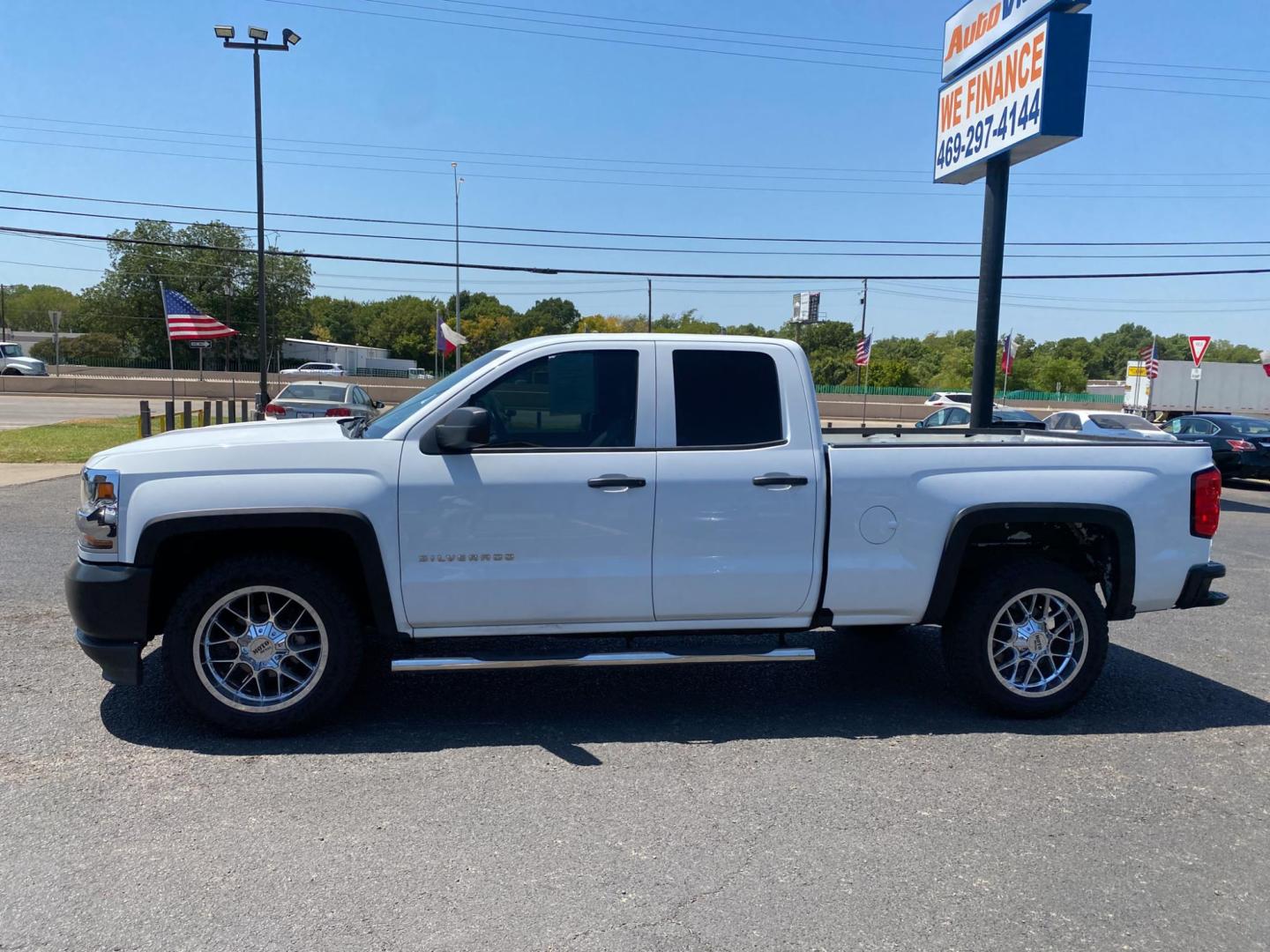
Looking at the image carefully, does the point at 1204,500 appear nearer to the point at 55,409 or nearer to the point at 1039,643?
the point at 1039,643

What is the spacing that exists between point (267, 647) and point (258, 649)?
41 millimetres

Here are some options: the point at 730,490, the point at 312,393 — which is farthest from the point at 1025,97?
the point at 312,393

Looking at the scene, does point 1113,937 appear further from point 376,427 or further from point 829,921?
point 376,427

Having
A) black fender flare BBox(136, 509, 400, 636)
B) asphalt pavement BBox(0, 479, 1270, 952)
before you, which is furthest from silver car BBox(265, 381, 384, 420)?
black fender flare BBox(136, 509, 400, 636)

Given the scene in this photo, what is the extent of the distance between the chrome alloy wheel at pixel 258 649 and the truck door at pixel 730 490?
1.70 meters

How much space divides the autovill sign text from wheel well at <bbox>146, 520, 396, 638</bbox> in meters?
12.0

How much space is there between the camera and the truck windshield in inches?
187

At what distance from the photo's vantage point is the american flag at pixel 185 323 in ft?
73.6

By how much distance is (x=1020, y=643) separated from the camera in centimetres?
500

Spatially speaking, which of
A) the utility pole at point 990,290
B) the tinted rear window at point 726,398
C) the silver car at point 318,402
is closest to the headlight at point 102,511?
the tinted rear window at point 726,398

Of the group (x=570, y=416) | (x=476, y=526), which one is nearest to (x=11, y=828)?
(x=476, y=526)

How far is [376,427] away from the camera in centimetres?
484

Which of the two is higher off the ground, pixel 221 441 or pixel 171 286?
pixel 171 286

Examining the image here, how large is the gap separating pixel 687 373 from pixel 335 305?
129 meters
